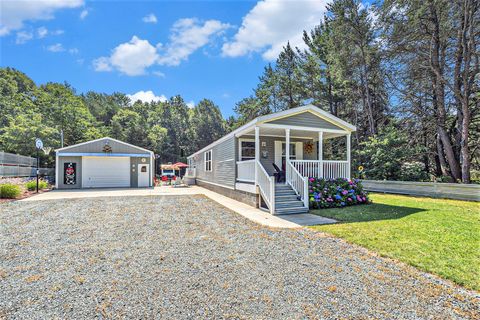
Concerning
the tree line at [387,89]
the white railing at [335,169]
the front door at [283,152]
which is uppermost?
the tree line at [387,89]

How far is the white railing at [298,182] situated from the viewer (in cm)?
776

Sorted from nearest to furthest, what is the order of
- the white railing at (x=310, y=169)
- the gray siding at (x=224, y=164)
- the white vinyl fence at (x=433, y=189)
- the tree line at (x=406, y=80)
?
the white railing at (x=310, y=169)
the white vinyl fence at (x=433, y=189)
the gray siding at (x=224, y=164)
the tree line at (x=406, y=80)

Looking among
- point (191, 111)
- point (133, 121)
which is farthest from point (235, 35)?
point (191, 111)

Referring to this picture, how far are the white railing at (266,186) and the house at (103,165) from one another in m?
11.6

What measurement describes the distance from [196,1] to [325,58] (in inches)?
595

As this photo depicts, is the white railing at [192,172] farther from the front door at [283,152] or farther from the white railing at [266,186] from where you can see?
the white railing at [266,186]

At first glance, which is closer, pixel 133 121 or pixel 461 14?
pixel 461 14

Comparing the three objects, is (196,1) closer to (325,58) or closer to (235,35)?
(235,35)

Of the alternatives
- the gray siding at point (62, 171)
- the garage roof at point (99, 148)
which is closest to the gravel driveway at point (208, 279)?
the garage roof at point (99, 148)

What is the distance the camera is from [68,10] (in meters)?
8.89

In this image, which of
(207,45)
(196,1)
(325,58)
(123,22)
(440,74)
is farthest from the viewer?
(325,58)

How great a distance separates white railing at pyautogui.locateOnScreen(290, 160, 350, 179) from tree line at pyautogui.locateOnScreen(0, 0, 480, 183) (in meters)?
6.48

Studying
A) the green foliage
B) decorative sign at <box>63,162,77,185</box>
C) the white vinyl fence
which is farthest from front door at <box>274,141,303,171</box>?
decorative sign at <box>63,162,77,185</box>

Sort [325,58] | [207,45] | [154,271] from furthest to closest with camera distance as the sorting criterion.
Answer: [325,58]
[207,45]
[154,271]
